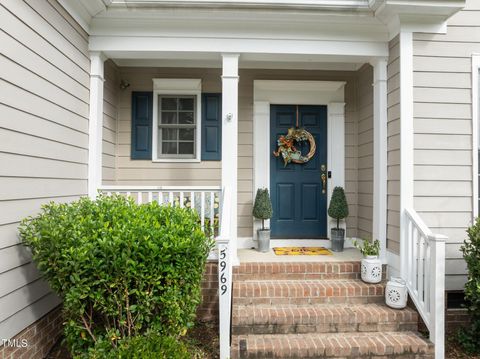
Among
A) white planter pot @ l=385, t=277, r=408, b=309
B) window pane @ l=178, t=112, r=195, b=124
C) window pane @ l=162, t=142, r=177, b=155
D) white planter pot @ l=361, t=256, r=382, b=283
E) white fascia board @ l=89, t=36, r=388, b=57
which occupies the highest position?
white fascia board @ l=89, t=36, r=388, b=57

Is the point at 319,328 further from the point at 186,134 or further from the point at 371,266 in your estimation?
the point at 186,134

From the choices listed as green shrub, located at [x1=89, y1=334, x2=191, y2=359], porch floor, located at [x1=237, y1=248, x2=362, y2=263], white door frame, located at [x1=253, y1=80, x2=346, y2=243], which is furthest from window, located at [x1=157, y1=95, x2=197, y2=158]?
green shrub, located at [x1=89, y1=334, x2=191, y2=359]

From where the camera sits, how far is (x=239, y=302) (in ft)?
10.4

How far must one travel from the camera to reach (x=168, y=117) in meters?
4.55

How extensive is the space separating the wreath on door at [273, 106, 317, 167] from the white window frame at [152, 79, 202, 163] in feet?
3.72

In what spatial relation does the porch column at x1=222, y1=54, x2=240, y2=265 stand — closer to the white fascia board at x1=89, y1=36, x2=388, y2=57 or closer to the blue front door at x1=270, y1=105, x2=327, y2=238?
the white fascia board at x1=89, y1=36, x2=388, y2=57

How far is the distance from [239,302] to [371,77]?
325cm

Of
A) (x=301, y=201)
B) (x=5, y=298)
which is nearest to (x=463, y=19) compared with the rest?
(x=301, y=201)

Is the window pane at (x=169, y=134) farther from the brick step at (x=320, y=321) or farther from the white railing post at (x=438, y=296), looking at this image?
the white railing post at (x=438, y=296)

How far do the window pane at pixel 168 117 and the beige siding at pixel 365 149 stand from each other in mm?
2642

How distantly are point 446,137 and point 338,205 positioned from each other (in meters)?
1.48

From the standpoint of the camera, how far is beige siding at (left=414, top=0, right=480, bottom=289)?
3.35 m

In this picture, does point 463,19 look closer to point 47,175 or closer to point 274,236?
point 274,236

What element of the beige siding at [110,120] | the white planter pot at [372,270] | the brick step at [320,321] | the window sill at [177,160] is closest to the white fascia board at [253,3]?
the beige siding at [110,120]
